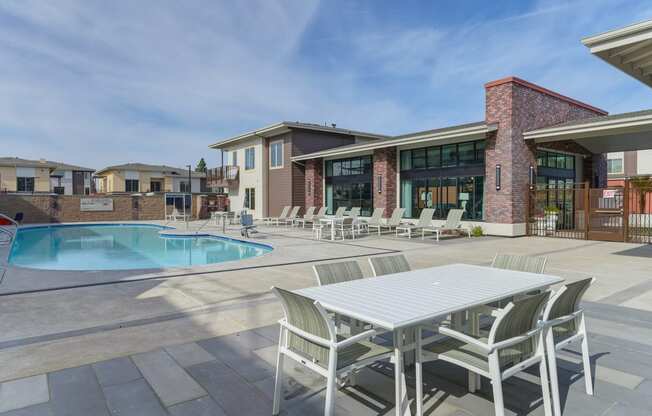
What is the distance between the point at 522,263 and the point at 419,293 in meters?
1.80

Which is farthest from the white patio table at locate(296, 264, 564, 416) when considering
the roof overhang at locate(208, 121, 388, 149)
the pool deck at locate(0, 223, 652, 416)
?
the roof overhang at locate(208, 121, 388, 149)

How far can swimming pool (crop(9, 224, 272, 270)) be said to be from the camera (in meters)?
11.7

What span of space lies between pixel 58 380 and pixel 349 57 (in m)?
20.8

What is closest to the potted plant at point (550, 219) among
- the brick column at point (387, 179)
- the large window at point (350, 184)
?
the brick column at point (387, 179)

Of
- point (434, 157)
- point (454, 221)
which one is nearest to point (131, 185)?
point (434, 157)

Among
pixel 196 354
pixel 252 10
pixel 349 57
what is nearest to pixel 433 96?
pixel 349 57

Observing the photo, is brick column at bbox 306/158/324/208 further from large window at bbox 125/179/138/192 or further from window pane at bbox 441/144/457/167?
large window at bbox 125/179/138/192

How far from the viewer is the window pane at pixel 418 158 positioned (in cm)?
1784

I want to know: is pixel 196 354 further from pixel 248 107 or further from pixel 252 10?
pixel 248 107

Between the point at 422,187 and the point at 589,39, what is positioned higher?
the point at 589,39

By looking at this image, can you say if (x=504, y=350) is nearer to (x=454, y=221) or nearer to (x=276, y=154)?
(x=454, y=221)

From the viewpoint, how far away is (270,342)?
153 inches

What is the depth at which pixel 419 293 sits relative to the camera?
2.95 m

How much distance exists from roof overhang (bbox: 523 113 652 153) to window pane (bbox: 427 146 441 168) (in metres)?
3.60
